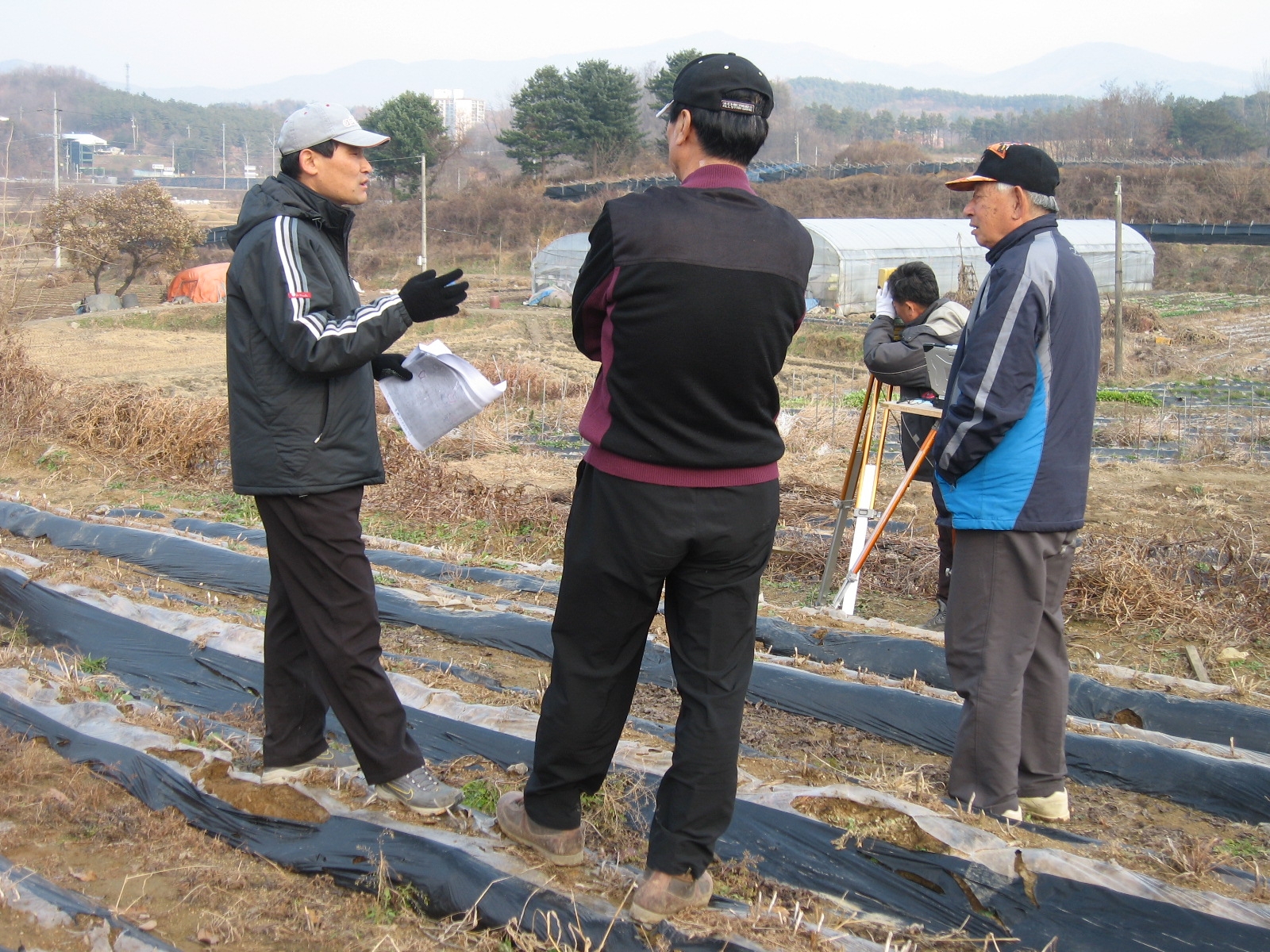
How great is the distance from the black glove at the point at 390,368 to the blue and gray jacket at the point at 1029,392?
1.49 metres

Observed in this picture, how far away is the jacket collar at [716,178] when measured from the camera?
207cm

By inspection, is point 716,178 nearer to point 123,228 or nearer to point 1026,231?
point 1026,231

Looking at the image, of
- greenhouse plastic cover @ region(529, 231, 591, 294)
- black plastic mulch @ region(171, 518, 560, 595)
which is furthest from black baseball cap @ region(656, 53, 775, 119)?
greenhouse plastic cover @ region(529, 231, 591, 294)

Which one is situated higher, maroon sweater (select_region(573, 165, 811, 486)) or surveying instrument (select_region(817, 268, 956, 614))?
maroon sweater (select_region(573, 165, 811, 486))

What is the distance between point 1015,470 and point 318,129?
1.98 metres

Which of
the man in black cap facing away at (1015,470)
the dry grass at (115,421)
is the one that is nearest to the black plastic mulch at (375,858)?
the man in black cap facing away at (1015,470)

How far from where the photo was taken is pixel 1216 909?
2.03 m

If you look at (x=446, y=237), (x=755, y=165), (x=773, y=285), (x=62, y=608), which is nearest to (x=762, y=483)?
(x=773, y=285)

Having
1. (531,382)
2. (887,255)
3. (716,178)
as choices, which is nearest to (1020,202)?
(716,178)

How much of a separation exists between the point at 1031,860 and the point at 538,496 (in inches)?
210

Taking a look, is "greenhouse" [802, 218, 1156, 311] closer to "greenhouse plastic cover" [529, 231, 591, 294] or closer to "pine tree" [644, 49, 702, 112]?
"greenhouse plastic cover" [529, 231, 591, 294]

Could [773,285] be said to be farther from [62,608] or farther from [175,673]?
[62,608]

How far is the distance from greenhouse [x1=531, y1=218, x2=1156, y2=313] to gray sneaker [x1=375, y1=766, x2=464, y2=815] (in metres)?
20.0

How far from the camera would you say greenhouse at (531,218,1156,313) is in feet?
80.3
